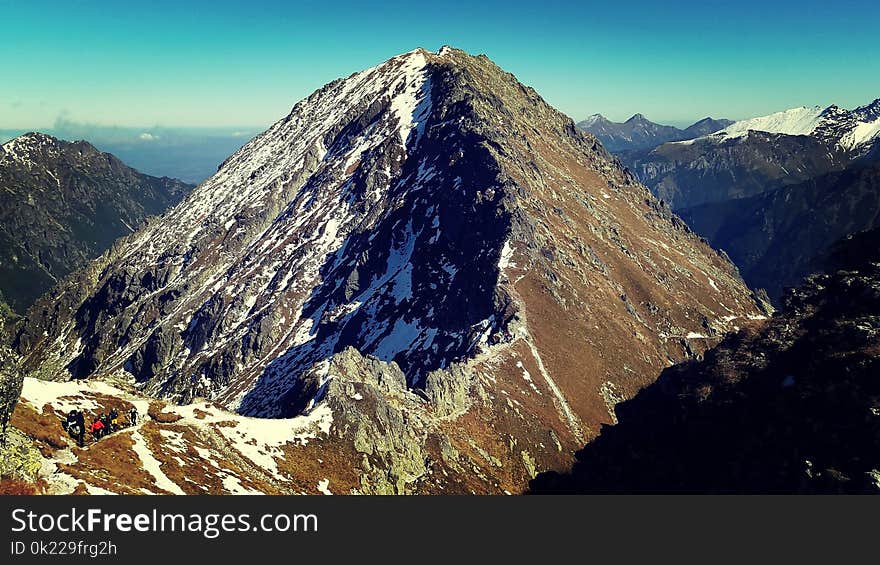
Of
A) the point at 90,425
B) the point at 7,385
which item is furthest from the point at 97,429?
the point at 7,385

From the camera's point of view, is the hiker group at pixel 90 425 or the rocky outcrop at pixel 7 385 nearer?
the rocky outcrop at pixel 7 385

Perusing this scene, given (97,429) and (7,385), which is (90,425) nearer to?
(97,429)

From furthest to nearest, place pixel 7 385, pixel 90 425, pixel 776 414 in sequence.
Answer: pixel 776 414 → pixel 90 425 → pixel 7 385

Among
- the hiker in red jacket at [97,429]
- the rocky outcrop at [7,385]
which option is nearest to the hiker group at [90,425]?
the hiker in red jacket at [97,429]

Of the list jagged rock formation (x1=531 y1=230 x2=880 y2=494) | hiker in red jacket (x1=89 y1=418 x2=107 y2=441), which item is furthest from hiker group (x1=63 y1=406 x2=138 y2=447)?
jagged rock formation (x1=531 y1=230 x2=880 y2=494)

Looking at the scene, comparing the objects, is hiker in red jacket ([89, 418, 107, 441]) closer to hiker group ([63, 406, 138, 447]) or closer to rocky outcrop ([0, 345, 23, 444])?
hiker group ([63, 406, 138, 447])

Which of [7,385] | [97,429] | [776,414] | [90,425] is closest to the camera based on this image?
[7,385]

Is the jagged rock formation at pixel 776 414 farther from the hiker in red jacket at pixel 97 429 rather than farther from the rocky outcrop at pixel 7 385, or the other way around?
the rocky outcrop at pixel 7 385

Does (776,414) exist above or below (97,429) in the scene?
below

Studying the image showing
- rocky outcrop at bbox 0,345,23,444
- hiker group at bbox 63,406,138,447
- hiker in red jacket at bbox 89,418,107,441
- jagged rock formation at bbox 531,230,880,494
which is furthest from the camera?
jagged rock formation at bbox 531,230,880,494
